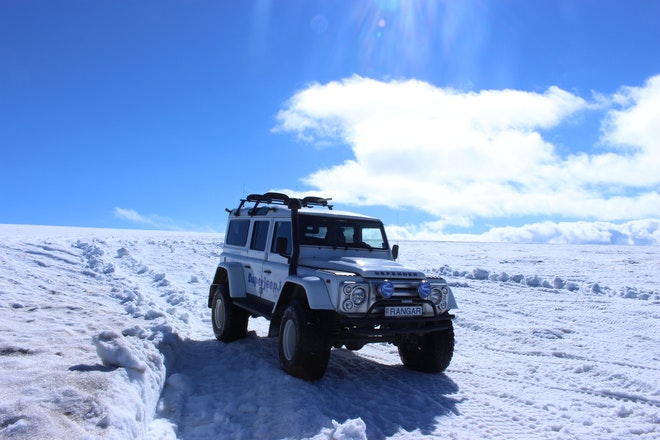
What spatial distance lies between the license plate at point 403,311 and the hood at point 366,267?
38 centimetres

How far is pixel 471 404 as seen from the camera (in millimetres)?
5352

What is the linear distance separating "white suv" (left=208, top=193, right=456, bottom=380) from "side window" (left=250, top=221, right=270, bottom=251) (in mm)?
17

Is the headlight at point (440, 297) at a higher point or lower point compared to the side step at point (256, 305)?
higher

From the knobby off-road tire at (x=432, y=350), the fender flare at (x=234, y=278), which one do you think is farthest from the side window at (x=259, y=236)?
the knobby off-road tire at (x=432, y=350)

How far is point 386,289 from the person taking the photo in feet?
18.6

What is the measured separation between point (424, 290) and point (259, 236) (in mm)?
3032

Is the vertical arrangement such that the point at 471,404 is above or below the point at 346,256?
below

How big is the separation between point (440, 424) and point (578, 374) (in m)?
2.79

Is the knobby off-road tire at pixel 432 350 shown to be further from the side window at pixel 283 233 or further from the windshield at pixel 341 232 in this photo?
the side window at pixel 283 233

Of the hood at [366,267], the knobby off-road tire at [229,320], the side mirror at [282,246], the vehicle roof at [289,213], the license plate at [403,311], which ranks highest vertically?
the vehicle roof at [289,213]

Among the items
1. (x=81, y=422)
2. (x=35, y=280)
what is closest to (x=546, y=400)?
(x=81, y=422)

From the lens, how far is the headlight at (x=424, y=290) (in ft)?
19.5

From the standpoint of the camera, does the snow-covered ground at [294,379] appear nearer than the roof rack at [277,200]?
Yes

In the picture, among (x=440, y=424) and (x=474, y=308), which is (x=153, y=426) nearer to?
(x=440, y=424)
